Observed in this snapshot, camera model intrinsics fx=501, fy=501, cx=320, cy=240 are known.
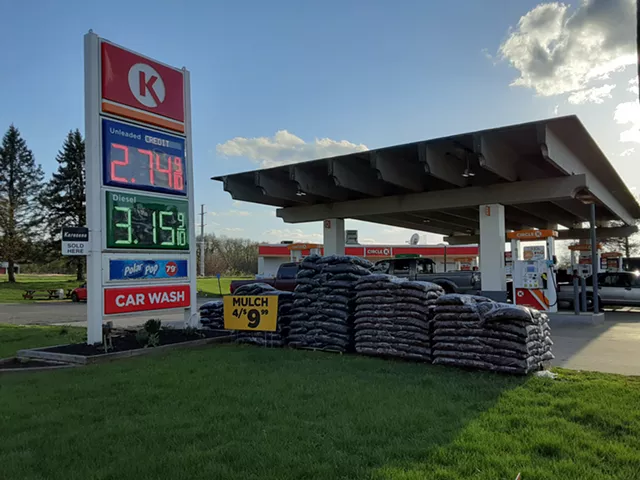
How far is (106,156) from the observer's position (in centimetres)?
988

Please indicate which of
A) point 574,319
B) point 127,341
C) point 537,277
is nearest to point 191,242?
point 127,341

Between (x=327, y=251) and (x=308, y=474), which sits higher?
(x=327, y=251)

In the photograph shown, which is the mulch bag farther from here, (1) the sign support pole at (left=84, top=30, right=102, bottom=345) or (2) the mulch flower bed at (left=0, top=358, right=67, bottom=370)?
(2) the mulch flower bed at (left=0, top=358, right=67, bottom=370)

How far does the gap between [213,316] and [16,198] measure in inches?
1989

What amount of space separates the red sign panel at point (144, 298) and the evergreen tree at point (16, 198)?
46309 mm

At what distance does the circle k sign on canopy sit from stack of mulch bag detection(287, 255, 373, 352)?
472 cm

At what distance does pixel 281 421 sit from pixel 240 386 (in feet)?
5.36

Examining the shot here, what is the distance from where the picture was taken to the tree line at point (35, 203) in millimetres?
50062

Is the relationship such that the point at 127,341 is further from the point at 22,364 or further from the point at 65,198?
the point at 65,198

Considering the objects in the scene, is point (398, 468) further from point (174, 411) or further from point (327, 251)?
point (327, 251)

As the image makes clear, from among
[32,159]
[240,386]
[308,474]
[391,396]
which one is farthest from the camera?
[32,159]

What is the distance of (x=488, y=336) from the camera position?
7.31 m

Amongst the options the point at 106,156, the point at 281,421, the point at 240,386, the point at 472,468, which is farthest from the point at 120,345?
the point at 472,468

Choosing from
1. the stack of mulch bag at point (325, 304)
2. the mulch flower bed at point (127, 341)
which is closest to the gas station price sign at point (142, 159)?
the mulch flower bed at point (127, 341)
